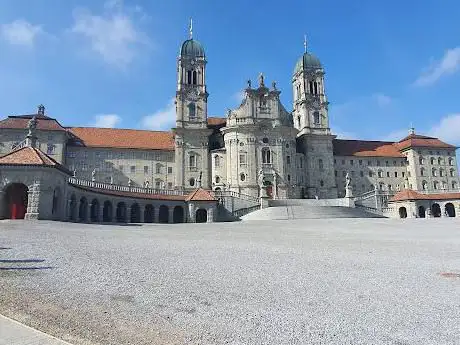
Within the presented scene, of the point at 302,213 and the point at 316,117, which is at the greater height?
the point at 316,117

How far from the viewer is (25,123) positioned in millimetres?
66500

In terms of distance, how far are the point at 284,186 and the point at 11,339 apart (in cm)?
6434

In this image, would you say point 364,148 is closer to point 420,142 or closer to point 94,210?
point 420,142

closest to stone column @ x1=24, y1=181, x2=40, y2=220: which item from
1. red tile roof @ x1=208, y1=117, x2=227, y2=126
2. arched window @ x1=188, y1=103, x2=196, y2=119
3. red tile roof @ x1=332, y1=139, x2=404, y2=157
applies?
arched window @ x1=188, y1=103, x2=196, y2=119

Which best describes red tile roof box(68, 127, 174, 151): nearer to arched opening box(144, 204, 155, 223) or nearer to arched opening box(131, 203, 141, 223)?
arched opening box(144, 204, 155, 223)

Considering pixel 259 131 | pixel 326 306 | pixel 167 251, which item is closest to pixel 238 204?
pixel 259 131

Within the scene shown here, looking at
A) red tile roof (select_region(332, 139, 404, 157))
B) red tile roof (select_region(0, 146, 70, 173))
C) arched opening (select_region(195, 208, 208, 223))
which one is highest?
red tile roof (select_region(332, 139, 404, 157))

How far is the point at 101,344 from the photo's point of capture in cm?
578

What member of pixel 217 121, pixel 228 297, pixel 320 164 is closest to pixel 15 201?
pixel 228 297

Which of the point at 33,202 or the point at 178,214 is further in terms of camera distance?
the point at 178,214

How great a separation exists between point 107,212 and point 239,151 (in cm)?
2853

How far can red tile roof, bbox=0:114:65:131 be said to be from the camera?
214 ft

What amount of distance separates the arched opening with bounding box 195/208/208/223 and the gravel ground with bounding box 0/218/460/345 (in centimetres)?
3997

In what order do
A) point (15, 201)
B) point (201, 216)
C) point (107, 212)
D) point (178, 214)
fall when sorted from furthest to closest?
point (178, 214) < point (201, 216) < point (107, 212) < point (15, 201)
